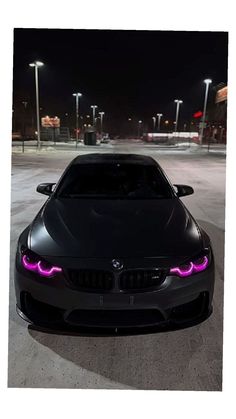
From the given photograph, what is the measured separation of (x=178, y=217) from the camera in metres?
3.11

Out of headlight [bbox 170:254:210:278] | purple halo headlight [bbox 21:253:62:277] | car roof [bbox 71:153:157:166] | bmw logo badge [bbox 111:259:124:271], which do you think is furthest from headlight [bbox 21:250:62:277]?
car roof [bbox 71:153:157:166]

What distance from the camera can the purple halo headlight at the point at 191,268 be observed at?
7.99ft

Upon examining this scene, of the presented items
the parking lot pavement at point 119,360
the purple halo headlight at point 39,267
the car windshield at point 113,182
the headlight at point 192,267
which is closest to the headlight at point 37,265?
the purple halo headlight at point 39,267

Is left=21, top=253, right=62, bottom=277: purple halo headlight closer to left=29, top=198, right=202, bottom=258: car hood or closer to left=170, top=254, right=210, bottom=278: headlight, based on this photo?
left=29, top=198, right=202, bottom=258: car hood

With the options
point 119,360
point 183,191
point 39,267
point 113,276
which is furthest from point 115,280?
point 183,191

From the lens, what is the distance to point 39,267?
97.1 inches

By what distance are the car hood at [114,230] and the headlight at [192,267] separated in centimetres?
7

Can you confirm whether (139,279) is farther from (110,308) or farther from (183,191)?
(183,191)

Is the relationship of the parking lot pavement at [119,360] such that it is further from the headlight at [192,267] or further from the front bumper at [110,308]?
the headlight at [192,267]

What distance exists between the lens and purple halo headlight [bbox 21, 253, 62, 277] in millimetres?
2420

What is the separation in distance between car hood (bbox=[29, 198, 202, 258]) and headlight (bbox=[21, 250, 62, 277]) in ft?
0.16

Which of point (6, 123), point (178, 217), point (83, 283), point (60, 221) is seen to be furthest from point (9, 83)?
point (83, 283)

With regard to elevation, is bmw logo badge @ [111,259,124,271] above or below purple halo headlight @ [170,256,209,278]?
above
